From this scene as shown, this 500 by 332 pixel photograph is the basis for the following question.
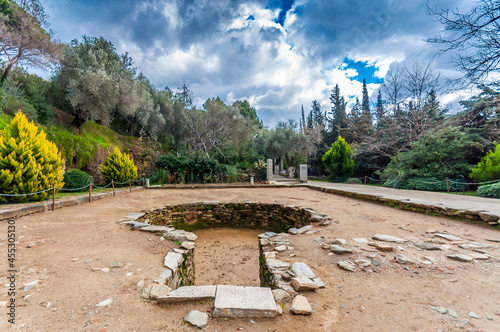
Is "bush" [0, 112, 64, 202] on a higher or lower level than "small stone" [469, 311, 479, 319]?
higher

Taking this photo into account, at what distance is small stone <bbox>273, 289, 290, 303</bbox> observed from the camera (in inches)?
64.7

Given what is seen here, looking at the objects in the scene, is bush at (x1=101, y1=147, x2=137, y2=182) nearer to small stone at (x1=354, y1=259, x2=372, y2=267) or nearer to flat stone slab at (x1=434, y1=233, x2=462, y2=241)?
small stone at (x1=354, y1=259, x2=372, y2=267)

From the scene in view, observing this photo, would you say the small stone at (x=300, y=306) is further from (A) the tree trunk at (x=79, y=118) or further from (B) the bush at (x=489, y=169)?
(A) the tree trunk at (x=79, y=118)

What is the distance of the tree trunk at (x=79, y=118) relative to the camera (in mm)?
9922

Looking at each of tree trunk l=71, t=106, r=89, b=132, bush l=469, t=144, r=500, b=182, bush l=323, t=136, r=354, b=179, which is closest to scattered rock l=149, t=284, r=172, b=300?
bush l=469, t=144, r=500, b=182

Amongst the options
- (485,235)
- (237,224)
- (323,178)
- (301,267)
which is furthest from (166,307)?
(323,178)

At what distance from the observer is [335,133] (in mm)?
21281

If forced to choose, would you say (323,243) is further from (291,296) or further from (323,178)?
(323,178)

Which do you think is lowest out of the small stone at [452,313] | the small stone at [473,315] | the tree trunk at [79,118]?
the small stone at [452,313]

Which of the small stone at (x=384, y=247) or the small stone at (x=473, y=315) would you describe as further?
the small stone at (x=384, y=247)

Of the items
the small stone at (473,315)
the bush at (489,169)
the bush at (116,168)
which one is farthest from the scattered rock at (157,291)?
the bush at (489,169)

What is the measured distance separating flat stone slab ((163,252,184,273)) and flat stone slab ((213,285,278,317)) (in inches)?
31.6

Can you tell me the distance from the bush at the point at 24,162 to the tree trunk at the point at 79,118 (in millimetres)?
5362

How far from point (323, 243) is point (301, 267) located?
93 centimetres
